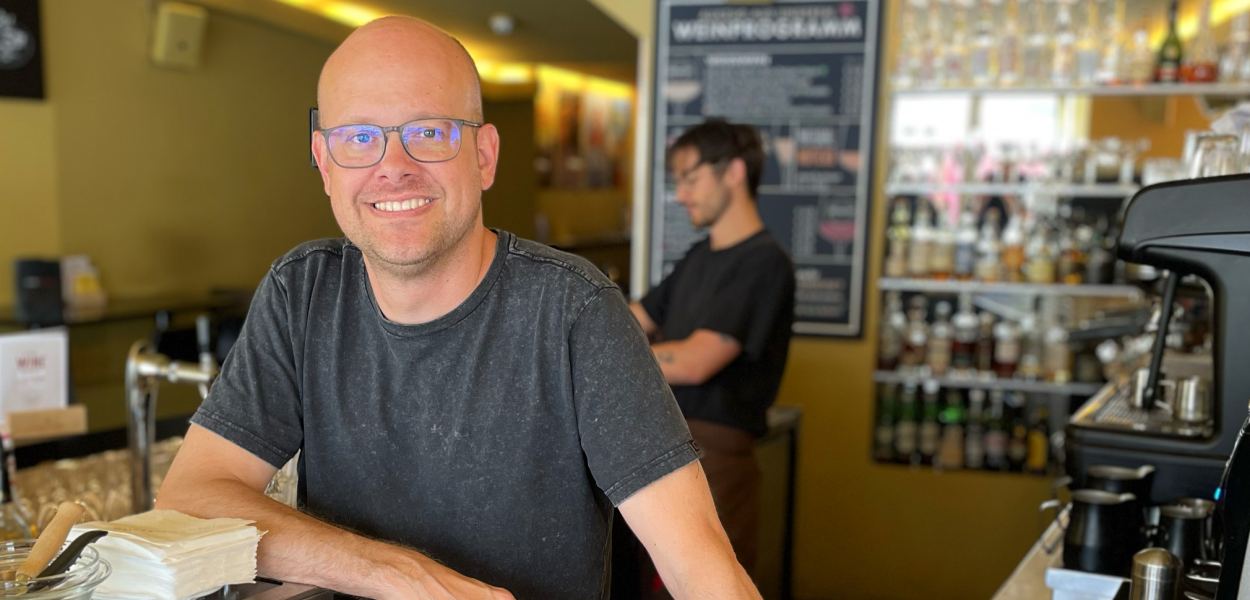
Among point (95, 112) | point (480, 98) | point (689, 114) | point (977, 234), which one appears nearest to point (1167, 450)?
point (480, 98)

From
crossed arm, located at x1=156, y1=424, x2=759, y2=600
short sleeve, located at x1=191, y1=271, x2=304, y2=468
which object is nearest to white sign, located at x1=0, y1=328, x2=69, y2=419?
short sleeve, located at x1=191, y1=271, x2=304, y2=468

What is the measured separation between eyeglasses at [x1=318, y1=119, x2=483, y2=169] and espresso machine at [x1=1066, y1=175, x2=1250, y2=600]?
101 centimetres

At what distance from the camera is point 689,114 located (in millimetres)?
4512

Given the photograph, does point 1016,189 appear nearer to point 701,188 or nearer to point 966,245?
point 966,245

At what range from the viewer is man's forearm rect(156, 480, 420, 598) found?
4.02 ft

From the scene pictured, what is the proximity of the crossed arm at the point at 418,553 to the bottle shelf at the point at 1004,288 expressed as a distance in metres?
3.20

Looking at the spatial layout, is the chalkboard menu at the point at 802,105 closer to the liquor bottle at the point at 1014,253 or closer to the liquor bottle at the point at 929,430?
the liquor bottle at the point at 929,430

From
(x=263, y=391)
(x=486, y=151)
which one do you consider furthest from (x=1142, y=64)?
(x=263, y=391)

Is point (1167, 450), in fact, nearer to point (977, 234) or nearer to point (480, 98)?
point (480, 98)

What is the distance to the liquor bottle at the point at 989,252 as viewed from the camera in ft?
14.0

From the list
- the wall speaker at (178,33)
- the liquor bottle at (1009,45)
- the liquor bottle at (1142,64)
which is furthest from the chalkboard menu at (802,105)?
the wall speaker at (178,33)

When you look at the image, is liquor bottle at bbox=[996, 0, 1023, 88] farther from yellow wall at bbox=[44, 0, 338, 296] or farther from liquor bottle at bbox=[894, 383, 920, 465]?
yellow wall at bbox=[44, 0, 338, 296]

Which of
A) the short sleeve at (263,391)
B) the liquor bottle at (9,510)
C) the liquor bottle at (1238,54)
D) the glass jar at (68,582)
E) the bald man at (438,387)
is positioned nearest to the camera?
the glass jar at (68,582)

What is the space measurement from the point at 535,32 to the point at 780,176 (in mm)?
2913
